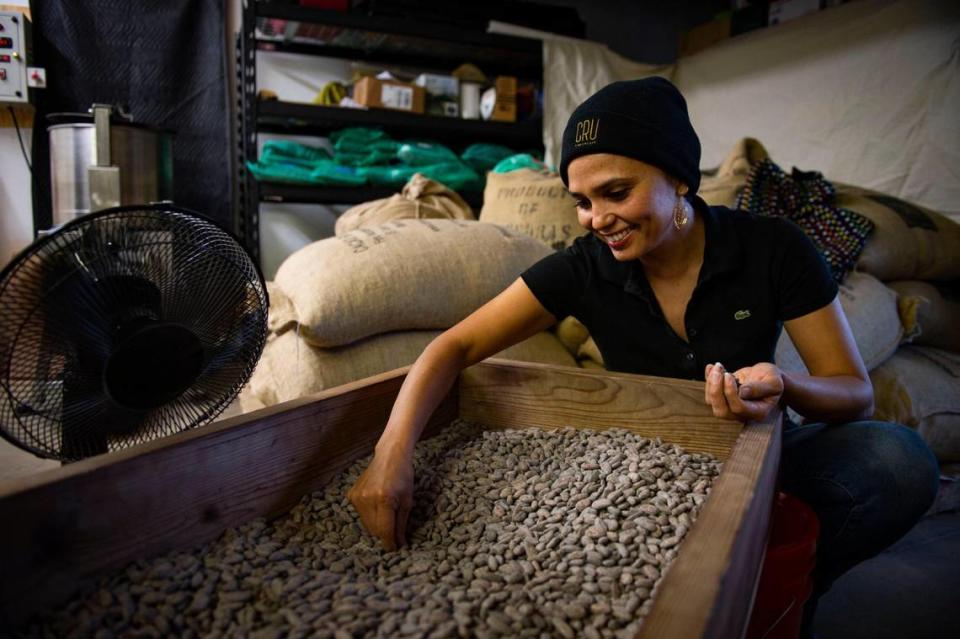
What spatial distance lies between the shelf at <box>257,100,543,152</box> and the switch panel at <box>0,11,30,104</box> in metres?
1.03

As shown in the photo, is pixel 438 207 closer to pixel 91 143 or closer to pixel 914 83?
pixel 91 143

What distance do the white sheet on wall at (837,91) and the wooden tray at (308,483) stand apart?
2360 millimetres

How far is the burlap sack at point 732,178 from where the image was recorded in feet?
6.77

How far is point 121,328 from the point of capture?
84 centimetres

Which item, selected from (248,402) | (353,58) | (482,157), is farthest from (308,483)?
(353,58)

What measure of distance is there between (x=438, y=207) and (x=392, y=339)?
89 cm

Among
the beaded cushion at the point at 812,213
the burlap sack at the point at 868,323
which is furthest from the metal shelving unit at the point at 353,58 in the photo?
the burlap sack at the point at 868,323

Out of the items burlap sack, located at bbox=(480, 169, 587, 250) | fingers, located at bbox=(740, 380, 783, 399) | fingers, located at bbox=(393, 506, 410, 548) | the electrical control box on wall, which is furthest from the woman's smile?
the electrical control box on wall

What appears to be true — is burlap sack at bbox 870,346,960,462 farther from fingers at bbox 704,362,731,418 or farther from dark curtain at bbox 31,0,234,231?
dark curtain at bbox 31,0,234,231

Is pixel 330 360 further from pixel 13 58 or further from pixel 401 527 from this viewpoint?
pixel 13 58

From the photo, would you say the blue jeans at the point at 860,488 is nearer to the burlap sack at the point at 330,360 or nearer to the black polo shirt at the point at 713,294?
the black polo shirt at the point at 713,294

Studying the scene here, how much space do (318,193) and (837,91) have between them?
2.48m

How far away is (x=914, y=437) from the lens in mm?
1128

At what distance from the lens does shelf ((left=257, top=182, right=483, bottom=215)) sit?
2.97 meters
